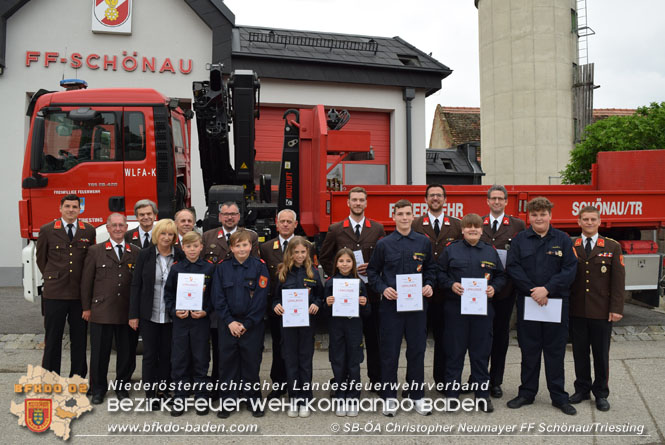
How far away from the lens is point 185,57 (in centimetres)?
1205

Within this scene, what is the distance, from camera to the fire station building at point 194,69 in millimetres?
11492

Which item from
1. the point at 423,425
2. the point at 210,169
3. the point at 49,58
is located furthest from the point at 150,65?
the point at 423,425

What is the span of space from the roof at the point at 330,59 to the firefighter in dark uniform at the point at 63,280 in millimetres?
7880

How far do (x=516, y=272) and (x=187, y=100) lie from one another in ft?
30.6

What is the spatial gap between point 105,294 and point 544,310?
4.05 m

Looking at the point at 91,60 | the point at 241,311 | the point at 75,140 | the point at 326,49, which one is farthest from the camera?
the point at 326,49

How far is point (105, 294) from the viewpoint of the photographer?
4.96m

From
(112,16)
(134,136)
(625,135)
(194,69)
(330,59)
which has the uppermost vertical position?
(112,16)

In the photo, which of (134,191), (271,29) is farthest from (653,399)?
(271,29)

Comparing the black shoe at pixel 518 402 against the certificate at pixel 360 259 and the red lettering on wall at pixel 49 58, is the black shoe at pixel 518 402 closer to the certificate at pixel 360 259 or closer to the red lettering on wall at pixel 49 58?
the certificate at pixel 360 259

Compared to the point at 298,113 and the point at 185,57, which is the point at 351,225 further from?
the point at 185,57

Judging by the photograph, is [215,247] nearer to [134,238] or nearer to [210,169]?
[134,238]

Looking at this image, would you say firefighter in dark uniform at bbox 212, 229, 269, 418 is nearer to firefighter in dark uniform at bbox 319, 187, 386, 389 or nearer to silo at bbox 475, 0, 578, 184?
firefighter in dark uniform at bbox 319, 187, 386, 389

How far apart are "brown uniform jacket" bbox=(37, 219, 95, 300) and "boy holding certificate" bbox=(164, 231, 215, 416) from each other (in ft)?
3.87
